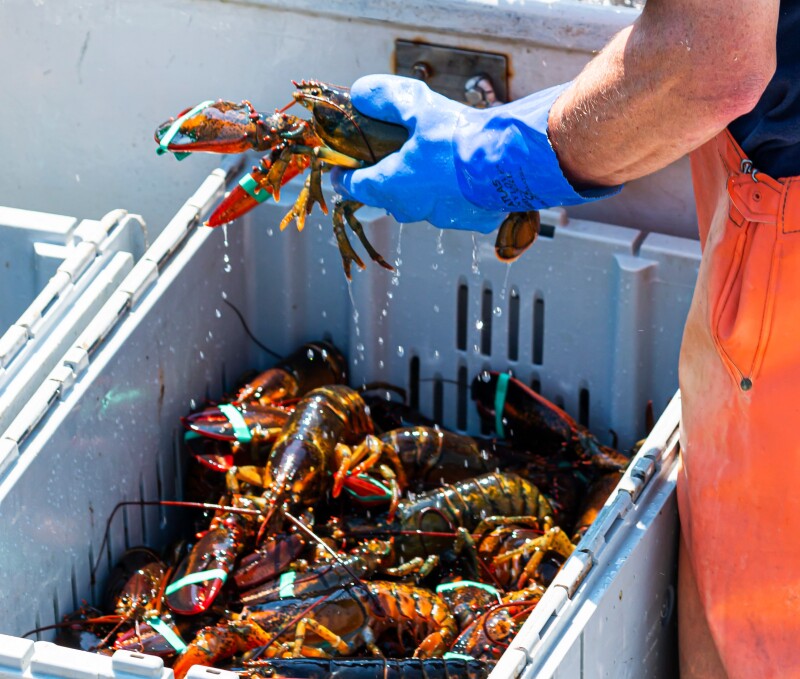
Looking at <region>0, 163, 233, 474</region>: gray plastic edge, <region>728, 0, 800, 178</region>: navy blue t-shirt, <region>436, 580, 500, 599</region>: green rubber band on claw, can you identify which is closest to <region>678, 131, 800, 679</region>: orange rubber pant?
<region>728, 0, 800, 178</region>: navy blue t-shirt

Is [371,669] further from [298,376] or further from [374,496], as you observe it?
[298,376]

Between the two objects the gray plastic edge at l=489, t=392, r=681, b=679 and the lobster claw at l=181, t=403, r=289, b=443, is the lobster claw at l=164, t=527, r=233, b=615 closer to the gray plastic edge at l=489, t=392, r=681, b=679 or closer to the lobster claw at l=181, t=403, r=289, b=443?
the lobster claw at l=181, t=403, r=289, b=443

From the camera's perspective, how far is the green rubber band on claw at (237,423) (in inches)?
133

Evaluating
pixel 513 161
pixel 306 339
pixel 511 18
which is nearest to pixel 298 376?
pixel 306 339

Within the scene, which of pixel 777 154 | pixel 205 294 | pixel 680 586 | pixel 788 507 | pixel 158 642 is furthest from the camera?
pixel 205 294

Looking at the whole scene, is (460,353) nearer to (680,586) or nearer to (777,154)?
(680,586)

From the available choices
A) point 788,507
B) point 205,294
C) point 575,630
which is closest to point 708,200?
point 788,507

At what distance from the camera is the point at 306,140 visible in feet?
9.16

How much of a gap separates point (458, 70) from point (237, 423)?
1007 millimetres

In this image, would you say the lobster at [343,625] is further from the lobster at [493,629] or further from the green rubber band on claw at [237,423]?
the green rubber band on claw at [237,423]

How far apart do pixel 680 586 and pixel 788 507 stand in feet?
1.30

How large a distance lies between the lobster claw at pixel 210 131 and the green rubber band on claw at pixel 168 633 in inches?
39.6

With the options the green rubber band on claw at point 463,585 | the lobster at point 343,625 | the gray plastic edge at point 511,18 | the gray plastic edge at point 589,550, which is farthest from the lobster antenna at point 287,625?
the gray plastic edge at point 511,18

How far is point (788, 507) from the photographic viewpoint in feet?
7.96
